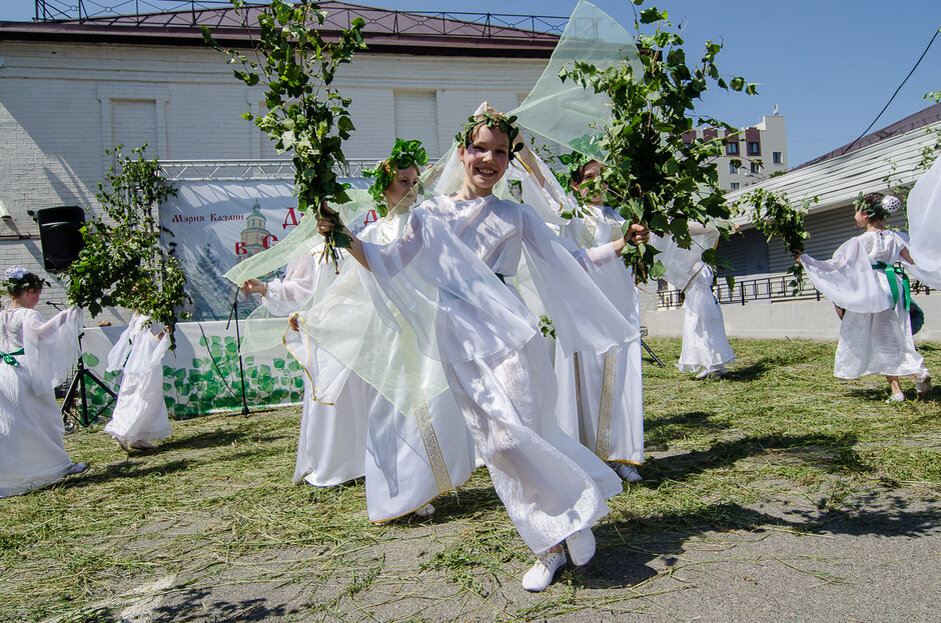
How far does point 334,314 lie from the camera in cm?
395

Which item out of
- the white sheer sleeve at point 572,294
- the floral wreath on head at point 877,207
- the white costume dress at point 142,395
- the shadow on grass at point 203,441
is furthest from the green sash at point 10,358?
the floral wreath on head at point 877,207

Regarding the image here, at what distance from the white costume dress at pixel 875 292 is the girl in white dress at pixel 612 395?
2.77 m

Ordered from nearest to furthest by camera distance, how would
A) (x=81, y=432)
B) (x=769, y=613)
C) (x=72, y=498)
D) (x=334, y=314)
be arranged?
(x=769, y=613) → (x=334, y=314) → (x=72, y=498) → (x=81, y=432)

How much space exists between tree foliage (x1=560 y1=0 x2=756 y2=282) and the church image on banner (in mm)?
10701

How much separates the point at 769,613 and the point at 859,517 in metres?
1.22

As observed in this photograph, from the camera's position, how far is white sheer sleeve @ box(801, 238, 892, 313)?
6.15 metres

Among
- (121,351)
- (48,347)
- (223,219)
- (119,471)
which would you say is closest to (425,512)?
(119,471)

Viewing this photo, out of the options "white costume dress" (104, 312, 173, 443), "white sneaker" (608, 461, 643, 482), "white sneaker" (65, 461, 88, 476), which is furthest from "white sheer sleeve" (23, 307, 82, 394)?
"white sneaker" (608, 461, 643, 482)

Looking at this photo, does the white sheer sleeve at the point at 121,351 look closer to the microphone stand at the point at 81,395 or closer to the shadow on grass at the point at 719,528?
the microphone stand at the point at 81,395

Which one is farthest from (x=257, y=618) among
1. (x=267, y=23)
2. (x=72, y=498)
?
(x=72, y=498)

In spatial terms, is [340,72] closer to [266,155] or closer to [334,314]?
[266,155]

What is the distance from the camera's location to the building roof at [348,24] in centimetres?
1758

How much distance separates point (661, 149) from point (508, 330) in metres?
1.14

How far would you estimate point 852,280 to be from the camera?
623 cm
